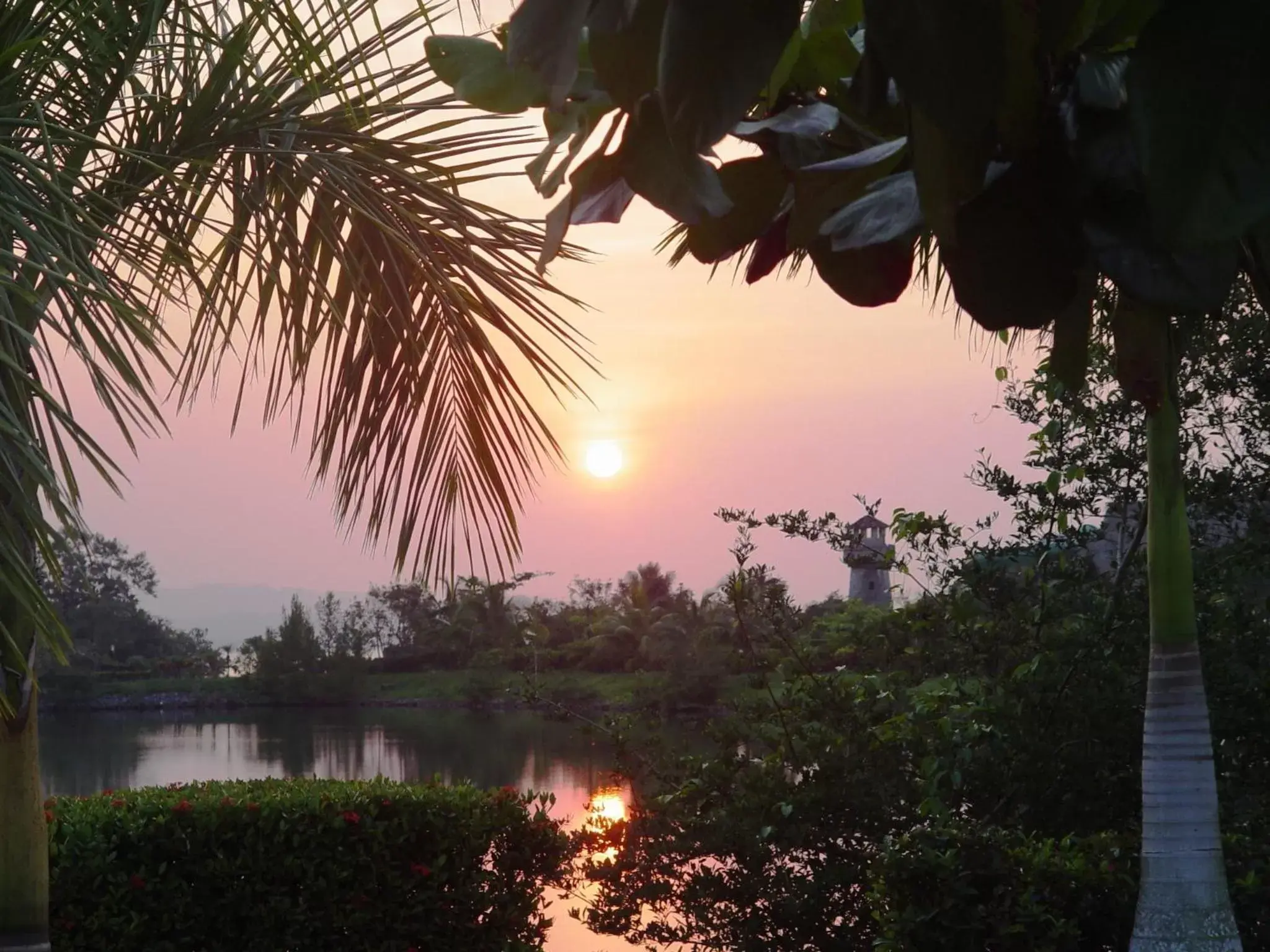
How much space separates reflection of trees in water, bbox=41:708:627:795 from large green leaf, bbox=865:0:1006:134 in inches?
A: 585

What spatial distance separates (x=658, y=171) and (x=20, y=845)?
→ 3358mm

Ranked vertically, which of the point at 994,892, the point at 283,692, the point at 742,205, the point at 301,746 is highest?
the point at 742,205

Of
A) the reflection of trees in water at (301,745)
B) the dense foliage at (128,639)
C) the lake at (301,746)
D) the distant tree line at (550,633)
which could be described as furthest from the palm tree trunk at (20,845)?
the dense foliage at (128,639)

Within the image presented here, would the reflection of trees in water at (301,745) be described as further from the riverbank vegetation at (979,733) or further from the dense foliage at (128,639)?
the riverbank vegetation at (979,733)

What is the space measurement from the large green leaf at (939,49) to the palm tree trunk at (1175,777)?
8.44ft

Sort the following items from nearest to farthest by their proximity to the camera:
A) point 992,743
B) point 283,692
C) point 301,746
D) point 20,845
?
point 20,845, point 992,743, point 301,746, point 283,692

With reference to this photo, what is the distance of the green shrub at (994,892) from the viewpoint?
3.34 metres

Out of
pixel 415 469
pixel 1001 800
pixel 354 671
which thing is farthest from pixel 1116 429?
pixel 354 671

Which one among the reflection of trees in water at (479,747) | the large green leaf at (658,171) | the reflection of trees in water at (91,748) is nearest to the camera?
the large green leaf at (658,171)

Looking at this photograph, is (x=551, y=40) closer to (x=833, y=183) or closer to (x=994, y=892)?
(x=833, y=183)

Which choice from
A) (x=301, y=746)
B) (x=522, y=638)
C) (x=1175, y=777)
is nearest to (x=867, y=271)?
(x=1175, y=777)

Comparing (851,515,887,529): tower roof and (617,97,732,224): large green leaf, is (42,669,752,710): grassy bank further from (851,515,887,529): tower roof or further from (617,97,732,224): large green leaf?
(617,97,732,224): large green leaf

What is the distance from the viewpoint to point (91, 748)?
27078mm

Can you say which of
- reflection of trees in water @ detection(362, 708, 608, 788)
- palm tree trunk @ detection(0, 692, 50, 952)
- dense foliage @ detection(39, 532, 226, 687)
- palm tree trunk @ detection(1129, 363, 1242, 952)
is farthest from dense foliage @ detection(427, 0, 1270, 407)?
dense foliage @ detection(39, 532, 226, 687)
